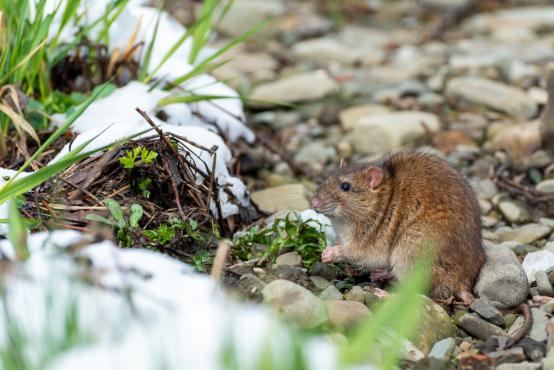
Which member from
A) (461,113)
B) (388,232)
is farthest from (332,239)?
(461,113)

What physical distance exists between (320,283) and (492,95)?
391 centimetres

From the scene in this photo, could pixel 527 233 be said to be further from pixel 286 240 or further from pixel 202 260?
pixel 202 260

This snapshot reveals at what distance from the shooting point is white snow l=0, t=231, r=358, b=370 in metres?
2.81

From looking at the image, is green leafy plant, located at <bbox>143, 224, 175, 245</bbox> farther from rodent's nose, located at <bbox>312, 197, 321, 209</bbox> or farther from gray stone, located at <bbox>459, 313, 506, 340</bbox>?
gray stone, located at <bbox>459, 313, 506, 340</bbox>

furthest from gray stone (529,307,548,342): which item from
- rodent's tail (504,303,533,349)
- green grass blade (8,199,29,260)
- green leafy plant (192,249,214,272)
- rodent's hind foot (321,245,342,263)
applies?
green grass blade (8,199,29,260)

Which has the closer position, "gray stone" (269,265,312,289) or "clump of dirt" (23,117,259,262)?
"clump of dirt" (23,117,259,262)

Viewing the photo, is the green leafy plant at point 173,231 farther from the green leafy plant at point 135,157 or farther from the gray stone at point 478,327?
the gray stone at point 478,327

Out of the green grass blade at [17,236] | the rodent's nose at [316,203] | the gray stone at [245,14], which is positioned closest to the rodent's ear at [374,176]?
the rodent's nose at [316,203]

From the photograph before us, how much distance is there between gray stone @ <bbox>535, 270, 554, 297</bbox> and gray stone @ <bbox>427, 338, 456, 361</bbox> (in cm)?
86

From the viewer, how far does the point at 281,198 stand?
6191mm

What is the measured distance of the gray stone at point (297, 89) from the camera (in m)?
8.47

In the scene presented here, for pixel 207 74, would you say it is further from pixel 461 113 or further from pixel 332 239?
pixel 461 113

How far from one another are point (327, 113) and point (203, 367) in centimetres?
557

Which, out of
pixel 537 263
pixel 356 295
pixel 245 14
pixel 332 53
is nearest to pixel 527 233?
pixel 537 263
